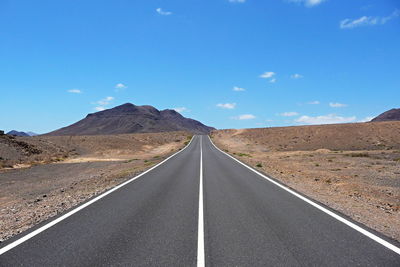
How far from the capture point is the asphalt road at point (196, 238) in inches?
204

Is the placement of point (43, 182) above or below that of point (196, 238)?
below

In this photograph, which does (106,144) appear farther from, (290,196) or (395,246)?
(395,246)

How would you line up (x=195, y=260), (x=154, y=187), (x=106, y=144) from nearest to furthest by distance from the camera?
(x=195, y=260) < (x=154, y=187) < (x=106, y=144)

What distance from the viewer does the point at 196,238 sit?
20.6ft

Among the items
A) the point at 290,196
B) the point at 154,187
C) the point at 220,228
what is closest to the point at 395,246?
the point at 220,228

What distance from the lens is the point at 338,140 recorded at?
66562 millimetres

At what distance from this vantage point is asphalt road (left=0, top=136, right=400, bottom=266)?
5188 mm

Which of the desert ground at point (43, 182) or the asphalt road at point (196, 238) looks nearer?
the asphalt road at point (196, 238)

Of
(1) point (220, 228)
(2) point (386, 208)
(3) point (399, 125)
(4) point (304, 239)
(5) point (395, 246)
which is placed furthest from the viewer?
(3) point (399, 125)

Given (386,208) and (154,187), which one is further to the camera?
(154,187)

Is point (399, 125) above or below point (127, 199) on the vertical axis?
above

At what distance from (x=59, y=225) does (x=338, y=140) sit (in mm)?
67995

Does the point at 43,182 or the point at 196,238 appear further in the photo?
the point at 43,182

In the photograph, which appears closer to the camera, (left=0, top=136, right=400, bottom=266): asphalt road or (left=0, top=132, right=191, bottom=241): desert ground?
(left=0, top=136, right=400, bottom=266): asphalt road
